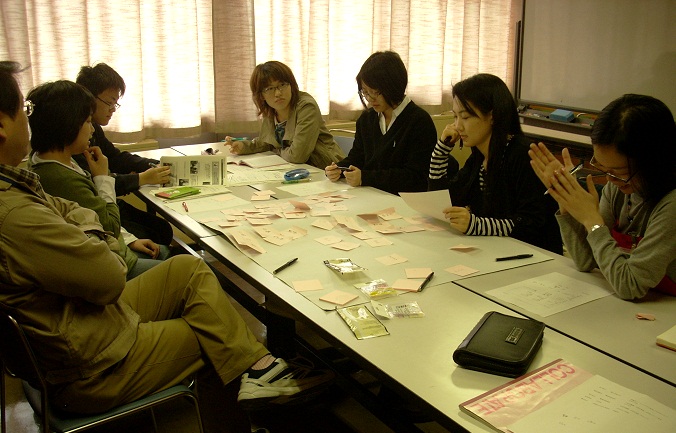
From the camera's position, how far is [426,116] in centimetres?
298

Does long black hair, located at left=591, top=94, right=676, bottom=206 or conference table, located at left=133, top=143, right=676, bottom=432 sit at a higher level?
long black hair, located at left=591, top=94, right=676, bottom=206

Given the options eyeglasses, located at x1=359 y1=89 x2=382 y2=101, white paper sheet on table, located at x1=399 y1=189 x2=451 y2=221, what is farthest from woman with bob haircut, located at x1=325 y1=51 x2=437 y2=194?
white paper sheet on table, located at x1=399 y1=189 x2=451 y2=221

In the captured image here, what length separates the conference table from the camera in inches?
48.0

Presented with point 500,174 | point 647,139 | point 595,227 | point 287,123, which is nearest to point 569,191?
point 595,227

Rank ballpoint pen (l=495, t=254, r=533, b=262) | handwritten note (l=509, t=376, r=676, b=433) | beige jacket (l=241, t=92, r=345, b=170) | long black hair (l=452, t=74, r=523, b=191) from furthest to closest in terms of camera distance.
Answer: beige jacket (l=241, t=92, r=345, b=170) → long black hair (l=452, t=74, r=523, b=191) → ballpoint pen (l=495, t=254, r=533, b=262) → handwritten note (l=509, t=376, r=676, b=433)

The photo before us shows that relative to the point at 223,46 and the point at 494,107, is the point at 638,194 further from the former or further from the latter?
the point at 223,46

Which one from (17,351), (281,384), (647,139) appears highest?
(647,139)

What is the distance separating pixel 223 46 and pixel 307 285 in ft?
9.17

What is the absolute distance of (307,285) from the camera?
1720 millimetres

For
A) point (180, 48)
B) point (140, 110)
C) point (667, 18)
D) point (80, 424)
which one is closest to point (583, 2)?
point (667, 18)

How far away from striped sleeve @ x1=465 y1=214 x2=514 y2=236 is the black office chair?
1073 mm

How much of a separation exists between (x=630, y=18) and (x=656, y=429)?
136 inches

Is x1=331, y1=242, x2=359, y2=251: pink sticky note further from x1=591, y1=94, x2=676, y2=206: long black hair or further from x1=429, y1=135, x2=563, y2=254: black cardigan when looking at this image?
x1=591, y1=94, x2=676, y2=206: long black hair

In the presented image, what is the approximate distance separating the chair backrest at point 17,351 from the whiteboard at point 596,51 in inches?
142
